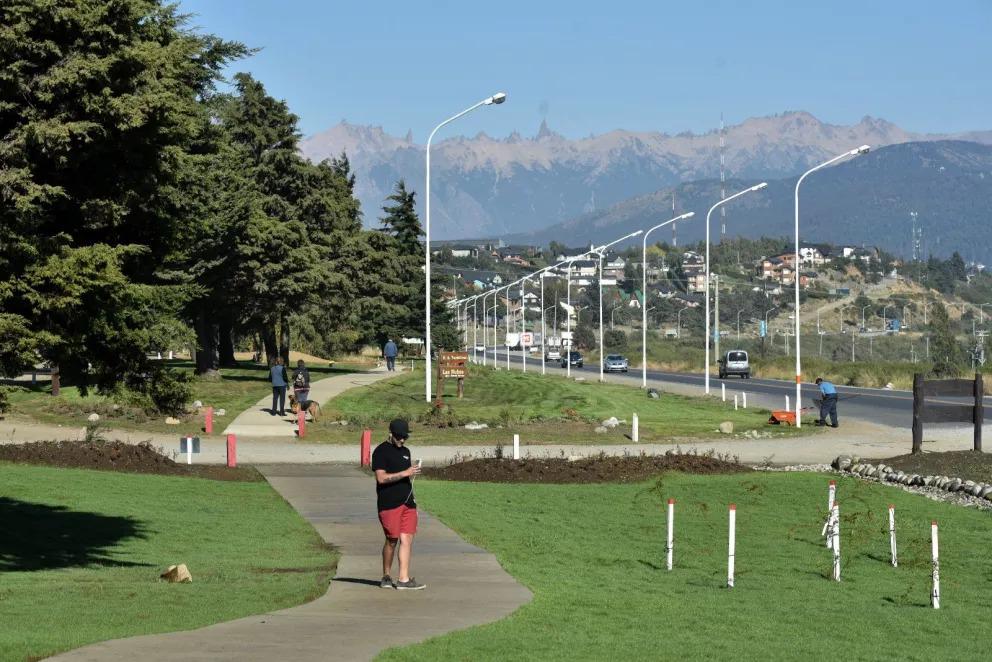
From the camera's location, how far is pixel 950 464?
Answer: 30.4 meters

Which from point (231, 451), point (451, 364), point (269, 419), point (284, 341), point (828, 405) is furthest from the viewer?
point (284, 341)

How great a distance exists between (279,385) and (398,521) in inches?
1178

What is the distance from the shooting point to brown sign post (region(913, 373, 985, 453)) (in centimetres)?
3475

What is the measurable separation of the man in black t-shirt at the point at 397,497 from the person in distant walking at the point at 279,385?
2909 cm

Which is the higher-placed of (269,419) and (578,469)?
(269,419)

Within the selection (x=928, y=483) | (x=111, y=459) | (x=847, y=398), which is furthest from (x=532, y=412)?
(x=847, y=398)

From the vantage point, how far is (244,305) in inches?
2450

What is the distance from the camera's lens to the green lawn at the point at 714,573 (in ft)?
40.6

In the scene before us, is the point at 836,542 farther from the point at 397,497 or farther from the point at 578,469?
the point at 578,469

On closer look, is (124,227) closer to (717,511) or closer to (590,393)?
(717,511)

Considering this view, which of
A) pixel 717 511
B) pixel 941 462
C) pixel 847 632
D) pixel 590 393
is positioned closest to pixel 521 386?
pixel 590 393

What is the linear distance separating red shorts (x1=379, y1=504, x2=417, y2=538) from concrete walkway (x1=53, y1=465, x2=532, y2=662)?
0.60 m

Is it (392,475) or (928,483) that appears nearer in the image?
(392,475)

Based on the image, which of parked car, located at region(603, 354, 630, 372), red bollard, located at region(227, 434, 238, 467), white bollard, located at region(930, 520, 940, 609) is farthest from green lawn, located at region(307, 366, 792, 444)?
parked car, located at region(603, 354, 630, 372)
